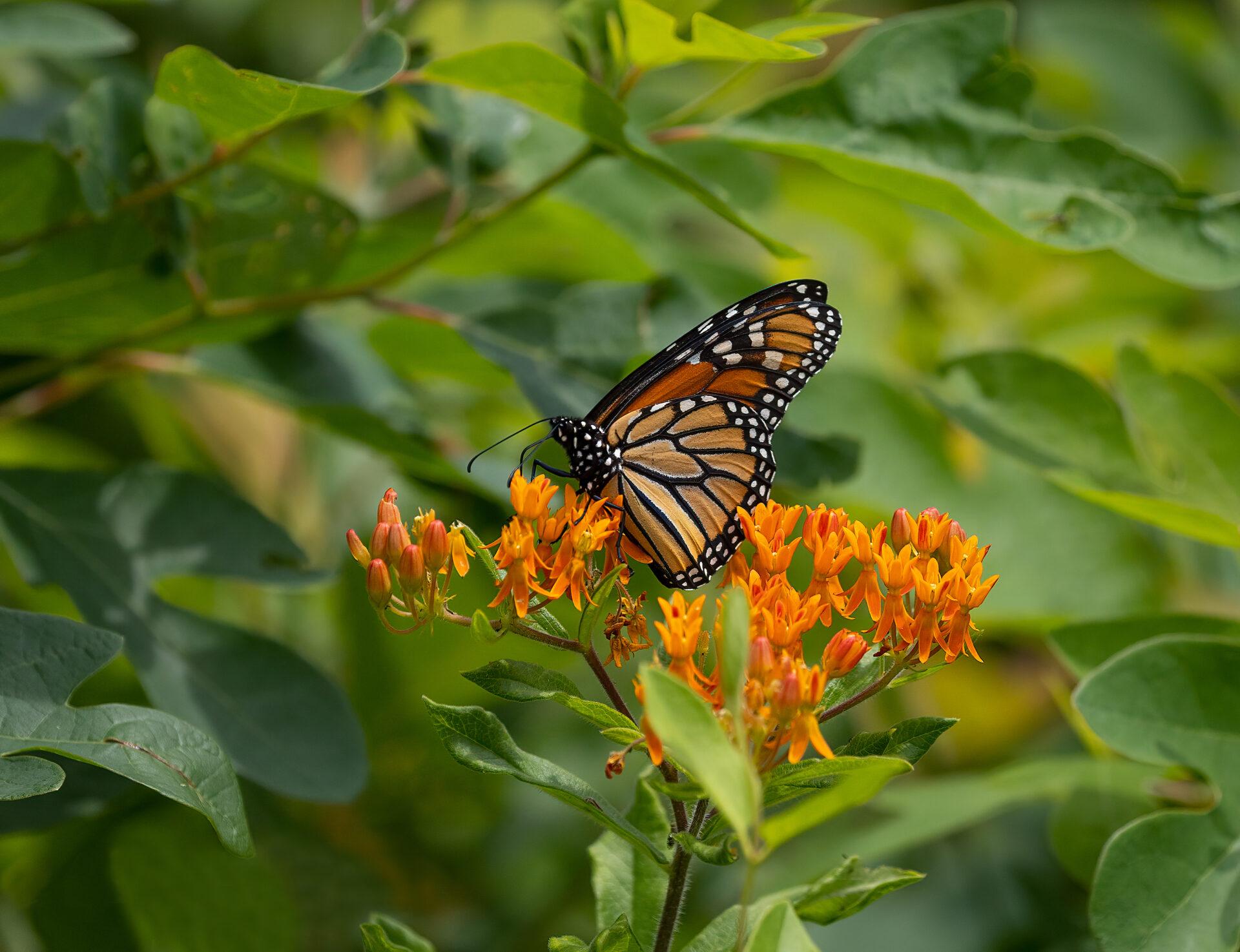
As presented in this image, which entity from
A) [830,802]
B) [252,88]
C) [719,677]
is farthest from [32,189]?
[830,802]

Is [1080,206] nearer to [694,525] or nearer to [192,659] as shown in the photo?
[694,525]

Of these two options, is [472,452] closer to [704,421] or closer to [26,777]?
[704,421]

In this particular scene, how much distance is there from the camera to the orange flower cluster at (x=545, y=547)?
3.41 ft

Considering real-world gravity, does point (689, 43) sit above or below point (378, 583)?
above

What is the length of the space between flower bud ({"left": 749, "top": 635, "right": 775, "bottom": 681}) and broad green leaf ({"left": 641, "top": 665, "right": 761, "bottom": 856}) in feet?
0.42

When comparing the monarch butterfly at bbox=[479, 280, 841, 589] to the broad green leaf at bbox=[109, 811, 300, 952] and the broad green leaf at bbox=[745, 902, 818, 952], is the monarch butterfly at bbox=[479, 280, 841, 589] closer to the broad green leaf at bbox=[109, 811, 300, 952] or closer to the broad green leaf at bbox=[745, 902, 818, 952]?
the broad green leaf at bbox=[745, 902, 818, 952]

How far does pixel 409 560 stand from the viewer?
3.43 feet

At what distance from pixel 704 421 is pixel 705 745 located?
2.50 feet

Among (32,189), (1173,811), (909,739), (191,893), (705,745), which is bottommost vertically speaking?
(191,893)

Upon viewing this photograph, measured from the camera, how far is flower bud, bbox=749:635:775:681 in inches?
35.5

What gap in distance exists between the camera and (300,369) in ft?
5.49

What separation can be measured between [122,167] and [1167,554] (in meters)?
1.97

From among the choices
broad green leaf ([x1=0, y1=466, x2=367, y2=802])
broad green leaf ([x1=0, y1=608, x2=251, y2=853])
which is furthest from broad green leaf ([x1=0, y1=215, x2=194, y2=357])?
broad green leaf ([x1=0, y1=608, x2=251, y2=853])

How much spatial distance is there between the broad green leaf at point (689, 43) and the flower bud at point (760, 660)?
613 mm
